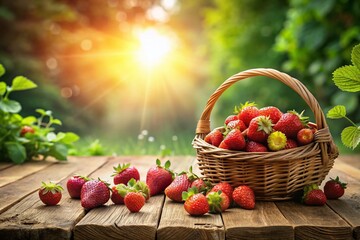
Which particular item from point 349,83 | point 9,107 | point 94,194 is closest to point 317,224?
point 349,83

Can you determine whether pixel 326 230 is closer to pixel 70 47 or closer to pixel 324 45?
pixel 324 45

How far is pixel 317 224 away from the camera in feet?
6.39

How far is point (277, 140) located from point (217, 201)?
0.39 metres

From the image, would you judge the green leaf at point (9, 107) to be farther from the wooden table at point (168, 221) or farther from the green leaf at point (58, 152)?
the wooden table at point (168, 221)

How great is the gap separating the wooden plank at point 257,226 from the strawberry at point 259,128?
1.15 feet

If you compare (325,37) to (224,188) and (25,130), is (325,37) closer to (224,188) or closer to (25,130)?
(25,130)

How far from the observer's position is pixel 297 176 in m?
2.28

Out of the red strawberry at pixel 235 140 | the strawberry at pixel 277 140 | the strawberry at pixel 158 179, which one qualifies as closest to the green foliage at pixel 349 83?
the strawberry at pixel 277 140

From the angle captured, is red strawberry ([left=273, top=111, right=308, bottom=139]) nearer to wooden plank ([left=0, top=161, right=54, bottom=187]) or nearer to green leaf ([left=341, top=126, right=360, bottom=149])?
green leaf ([left=341, top=126, right=360, bottom=149])

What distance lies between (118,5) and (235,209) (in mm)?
10112

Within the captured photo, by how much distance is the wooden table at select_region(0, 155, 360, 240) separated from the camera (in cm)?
191

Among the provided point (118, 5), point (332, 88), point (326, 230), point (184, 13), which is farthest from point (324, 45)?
point (184, 13)

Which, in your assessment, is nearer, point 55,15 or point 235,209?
point 235,209

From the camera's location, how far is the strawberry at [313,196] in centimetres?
227
